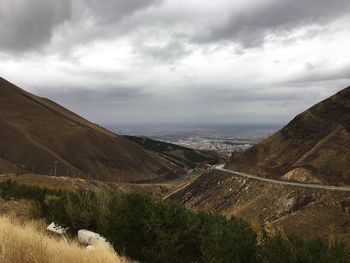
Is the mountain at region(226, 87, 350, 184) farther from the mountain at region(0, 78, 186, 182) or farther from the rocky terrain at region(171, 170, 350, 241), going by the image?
the mountain at region(0, 78, 186, 182)

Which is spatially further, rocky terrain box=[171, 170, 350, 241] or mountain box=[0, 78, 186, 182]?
mountain box=[0, 78, 186, 182]

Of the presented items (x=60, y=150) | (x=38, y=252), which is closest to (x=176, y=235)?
(x=38, y=252)

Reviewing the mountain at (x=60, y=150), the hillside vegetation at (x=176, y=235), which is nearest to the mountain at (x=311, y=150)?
the hillside vegetation at (x=176, y=235)

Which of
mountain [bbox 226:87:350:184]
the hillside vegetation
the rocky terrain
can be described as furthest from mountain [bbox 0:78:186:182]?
the hillside vegetation

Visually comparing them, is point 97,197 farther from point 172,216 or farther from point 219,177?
point 219,177

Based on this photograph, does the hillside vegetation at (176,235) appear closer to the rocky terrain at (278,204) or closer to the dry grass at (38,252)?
the dry grass at (38,252)

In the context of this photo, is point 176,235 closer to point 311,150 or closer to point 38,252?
point 38,252
